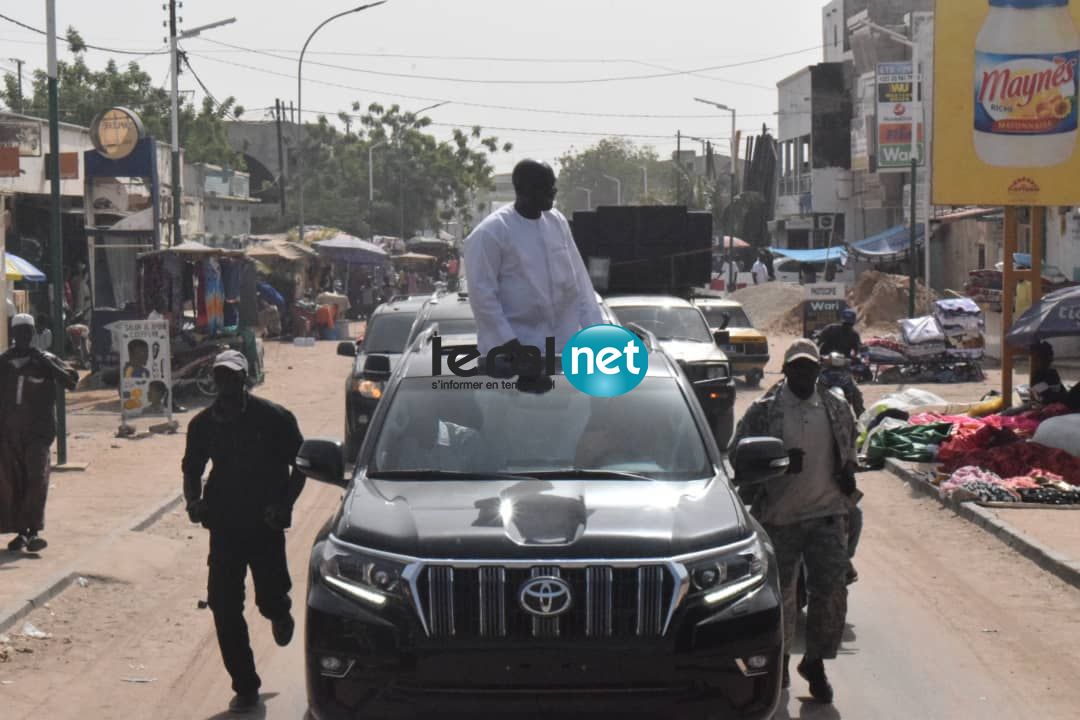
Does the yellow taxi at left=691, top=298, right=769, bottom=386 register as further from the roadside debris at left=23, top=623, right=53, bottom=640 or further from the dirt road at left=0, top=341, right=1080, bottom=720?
the roadside debris at left=23, top=623, right=53, bottom=640

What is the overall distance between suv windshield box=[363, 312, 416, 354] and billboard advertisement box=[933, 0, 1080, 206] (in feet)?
22.4

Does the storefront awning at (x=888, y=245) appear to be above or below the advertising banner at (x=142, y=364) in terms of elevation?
above

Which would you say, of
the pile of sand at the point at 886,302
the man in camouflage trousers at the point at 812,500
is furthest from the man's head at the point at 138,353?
the pile of sand at the point at 886,302

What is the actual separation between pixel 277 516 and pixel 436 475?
1037 mm

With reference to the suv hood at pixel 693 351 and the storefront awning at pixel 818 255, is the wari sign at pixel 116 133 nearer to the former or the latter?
the suv hood at pixel 693 351

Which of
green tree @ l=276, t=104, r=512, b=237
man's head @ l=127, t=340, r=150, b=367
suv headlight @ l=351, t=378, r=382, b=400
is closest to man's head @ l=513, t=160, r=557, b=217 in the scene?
suv headlight @ l=351, t=378, r=382, b=400

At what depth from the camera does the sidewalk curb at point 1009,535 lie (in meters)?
10.2

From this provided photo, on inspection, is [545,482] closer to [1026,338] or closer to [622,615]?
[622,615]

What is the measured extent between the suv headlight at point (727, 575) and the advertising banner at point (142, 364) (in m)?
15.8

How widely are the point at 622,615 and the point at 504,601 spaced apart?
1.36ft

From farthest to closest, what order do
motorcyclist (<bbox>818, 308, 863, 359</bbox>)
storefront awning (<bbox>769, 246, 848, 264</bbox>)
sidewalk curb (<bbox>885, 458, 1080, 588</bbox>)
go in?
storefront awning (<bbox>769, 246, 848, 264</bbox>) < motorcyclist (<bbox>818, 308, 863, 359</bbox>) < sidewalk curb (<bbox>885, 458, 1080, 588</bbox>)

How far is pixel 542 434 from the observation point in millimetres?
6488

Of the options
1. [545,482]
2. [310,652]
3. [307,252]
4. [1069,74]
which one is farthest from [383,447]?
[307,252]

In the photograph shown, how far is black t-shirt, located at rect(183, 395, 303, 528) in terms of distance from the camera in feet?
22.7
